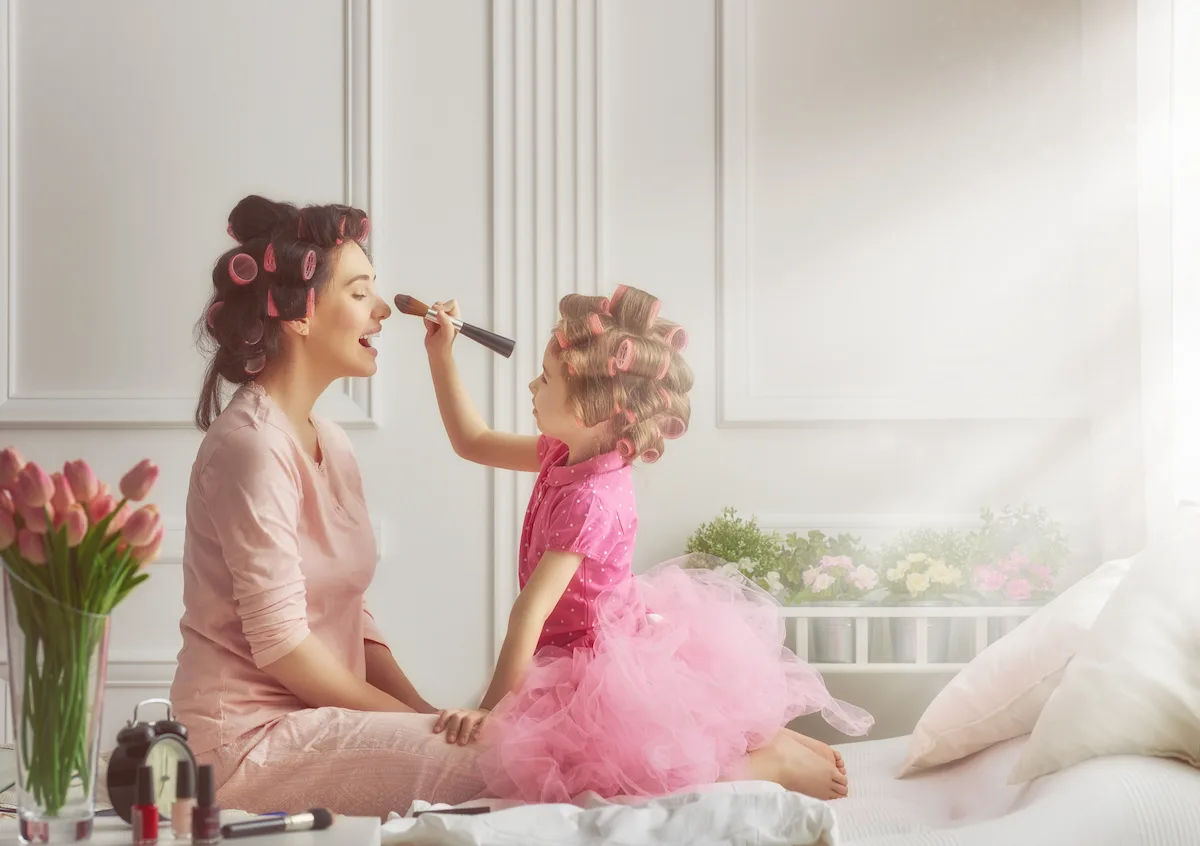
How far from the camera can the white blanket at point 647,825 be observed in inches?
49.6

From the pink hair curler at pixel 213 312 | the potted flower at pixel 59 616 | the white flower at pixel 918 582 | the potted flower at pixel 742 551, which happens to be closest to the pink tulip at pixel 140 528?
the potted flower at pixel 59 616

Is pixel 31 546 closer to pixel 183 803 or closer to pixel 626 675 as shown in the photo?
pixel 183 803

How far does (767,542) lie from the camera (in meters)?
2.32

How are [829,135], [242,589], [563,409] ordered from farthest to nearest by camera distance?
[829,135] < [563,409] < [242,589]

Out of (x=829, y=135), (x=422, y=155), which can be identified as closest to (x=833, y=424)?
(x=829, y=135)

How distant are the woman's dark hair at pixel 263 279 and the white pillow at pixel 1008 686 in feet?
3.76

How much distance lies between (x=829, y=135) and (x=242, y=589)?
61.3 inches

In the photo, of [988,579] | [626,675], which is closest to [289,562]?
[626,675]

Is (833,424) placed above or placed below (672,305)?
below

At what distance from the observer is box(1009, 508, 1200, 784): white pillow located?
1408 mm

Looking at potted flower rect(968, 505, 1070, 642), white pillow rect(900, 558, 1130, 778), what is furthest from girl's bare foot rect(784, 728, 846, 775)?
potted flower rect(968, 505, 1070, 642)

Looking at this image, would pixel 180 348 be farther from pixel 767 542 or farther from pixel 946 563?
pixel 946 563

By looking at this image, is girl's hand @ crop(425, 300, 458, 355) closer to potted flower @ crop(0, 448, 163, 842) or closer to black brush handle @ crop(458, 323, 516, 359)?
black brush handle @ crop(458, 323, 516, 359)

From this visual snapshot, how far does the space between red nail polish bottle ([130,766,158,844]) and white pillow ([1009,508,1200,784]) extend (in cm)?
104
